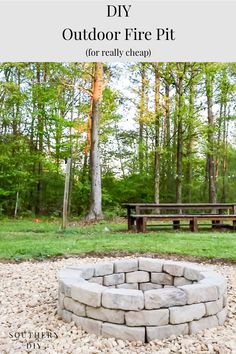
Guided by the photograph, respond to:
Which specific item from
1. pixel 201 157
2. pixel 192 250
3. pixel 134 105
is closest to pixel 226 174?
pixel 201 157

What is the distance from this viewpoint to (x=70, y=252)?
6.03 metres

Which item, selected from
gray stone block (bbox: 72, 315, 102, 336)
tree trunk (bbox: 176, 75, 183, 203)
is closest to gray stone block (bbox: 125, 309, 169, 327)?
gray stone block (bbox: 72, 315, 102, 336)

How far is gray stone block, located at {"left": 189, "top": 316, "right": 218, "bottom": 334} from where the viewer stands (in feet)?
9.73

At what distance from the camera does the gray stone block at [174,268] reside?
390 cm

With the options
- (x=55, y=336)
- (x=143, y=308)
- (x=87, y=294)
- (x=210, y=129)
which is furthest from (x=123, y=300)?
(x=210, y=129)

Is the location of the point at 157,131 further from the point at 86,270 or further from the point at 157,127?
the point at 86,270

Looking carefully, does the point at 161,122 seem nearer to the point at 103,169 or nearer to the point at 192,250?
the point at 103,169

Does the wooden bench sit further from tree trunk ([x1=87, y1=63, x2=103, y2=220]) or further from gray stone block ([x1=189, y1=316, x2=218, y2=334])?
gray stone block ([x1=189, y1=316, x2=218, y2=334])

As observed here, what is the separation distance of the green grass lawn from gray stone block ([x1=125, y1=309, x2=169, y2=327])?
10.4ft

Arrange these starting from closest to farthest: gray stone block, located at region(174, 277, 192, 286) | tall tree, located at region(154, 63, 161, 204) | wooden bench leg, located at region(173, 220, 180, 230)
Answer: gray stone block, located at region(174, 277, 192, 286) → wooden bench leg, located at region(173, 220, 180, 230) → tall tree, located at region(154, 63, 161, 204)

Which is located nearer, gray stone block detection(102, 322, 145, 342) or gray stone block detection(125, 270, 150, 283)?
gray stone block detection(102, 322, 145, 342)

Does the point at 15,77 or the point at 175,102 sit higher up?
the point at 15,77

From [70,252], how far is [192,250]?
6.56 feet
